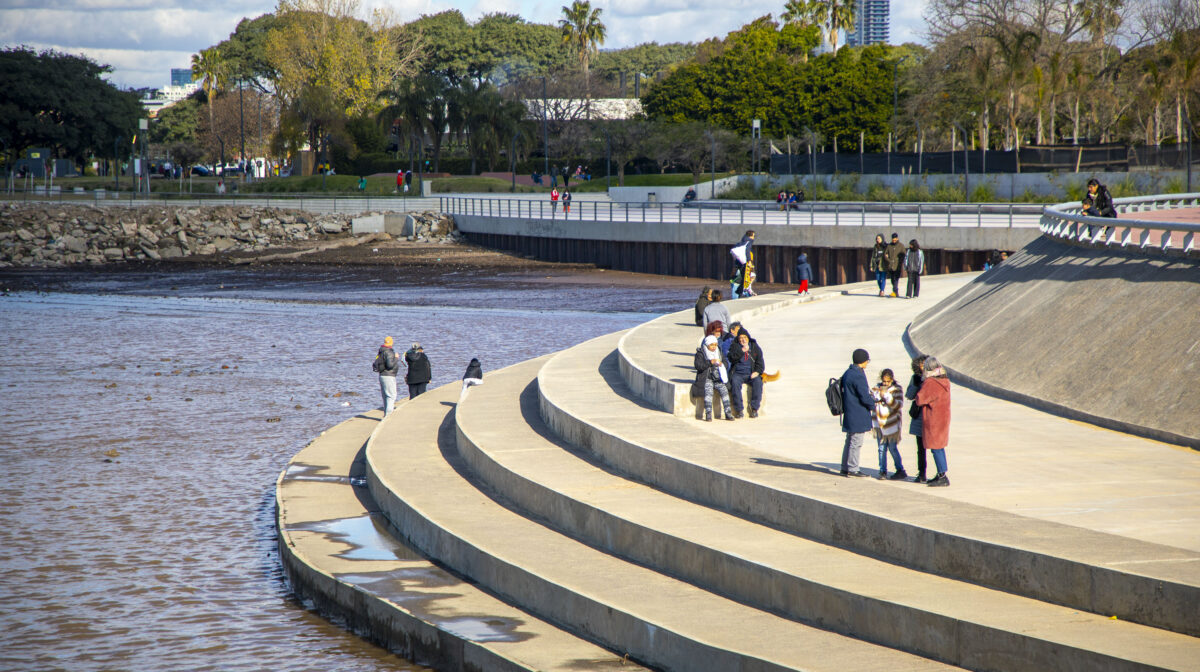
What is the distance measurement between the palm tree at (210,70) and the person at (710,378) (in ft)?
352

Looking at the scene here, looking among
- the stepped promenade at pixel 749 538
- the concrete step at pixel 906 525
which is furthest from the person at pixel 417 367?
the concrete step at pixel 906 525

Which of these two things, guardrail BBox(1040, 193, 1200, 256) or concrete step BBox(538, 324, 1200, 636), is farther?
guardrail BBox(1040, 193, 1200, 256)

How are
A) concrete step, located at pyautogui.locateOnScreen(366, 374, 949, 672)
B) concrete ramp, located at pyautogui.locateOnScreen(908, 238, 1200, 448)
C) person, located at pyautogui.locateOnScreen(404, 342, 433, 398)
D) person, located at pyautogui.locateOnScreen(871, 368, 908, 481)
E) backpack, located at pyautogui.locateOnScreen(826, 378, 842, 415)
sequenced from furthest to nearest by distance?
person, located at pyautogui.locateOnScreen(404, 342, 433, 398) → concrete ramp, located at pyautogui.locateOnScreen(908, 238, 1200, 448) → backpack, located at pyautogui.locateOnScreen(826, 378, 842, 415) → person, located at pyautogui.locateOnScreen(871, 368, 908, 481) → concrete step, located at pyautogui.locateOnScreen(366, 374, 949, 672)

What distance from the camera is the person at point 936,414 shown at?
10305mm

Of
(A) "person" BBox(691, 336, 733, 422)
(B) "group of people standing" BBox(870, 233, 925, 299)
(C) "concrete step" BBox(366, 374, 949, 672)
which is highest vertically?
(B) "group of people standing" BBox(870, 233, 925, 299)

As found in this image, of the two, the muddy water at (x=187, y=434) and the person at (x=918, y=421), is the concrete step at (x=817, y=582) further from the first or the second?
the muddy water at (x=187, y=434)

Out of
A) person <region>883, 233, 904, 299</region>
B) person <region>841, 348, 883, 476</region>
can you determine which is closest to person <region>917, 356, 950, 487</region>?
person <region>841, 348, 883, 476</region>

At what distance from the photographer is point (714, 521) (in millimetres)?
10453

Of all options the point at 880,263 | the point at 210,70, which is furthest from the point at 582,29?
the point at 880,263

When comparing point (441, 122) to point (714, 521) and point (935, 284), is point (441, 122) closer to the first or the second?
point (935, 284)

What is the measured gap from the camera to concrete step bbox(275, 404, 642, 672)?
917 cm

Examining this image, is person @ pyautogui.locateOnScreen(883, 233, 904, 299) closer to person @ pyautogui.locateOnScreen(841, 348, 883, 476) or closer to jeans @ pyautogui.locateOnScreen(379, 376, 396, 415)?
jeans @ pyautogui.locateOnScreen(379, 376, 396, 415)

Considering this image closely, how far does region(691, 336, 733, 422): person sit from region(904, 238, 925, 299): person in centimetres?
1426

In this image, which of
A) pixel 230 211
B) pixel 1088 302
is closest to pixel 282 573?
pixel 1088 302
